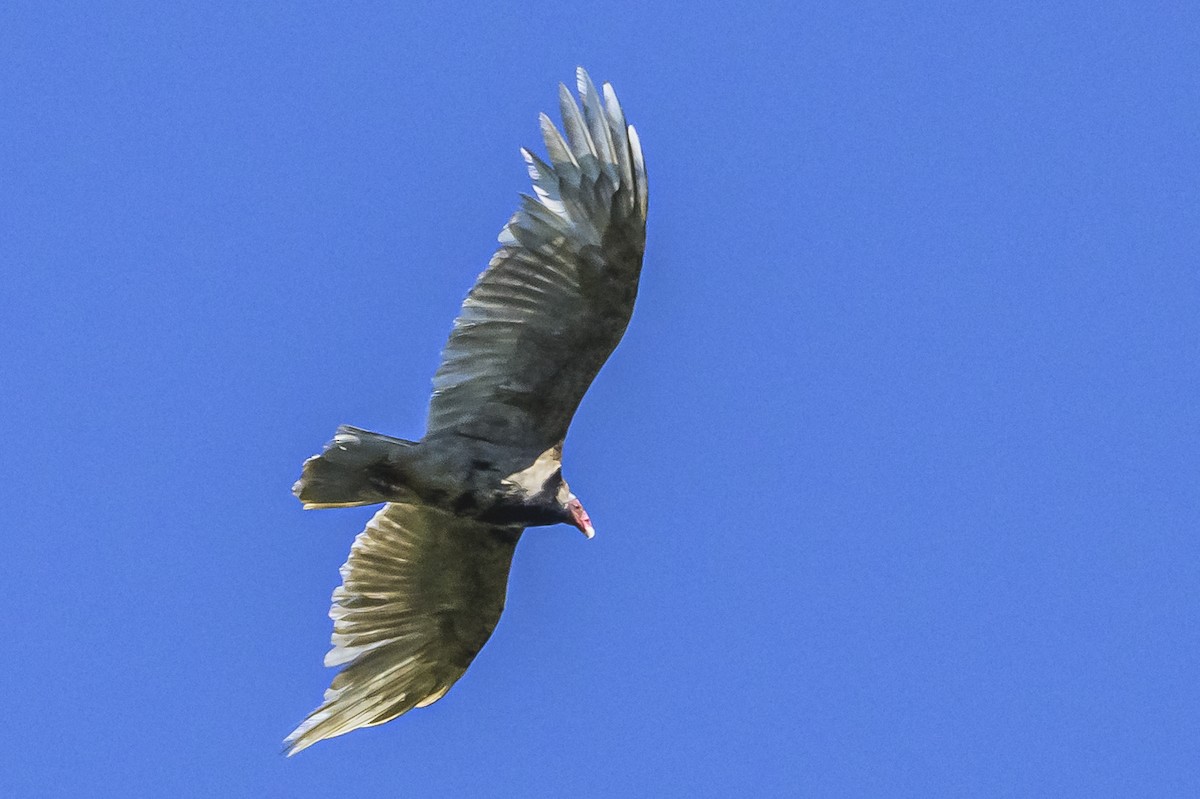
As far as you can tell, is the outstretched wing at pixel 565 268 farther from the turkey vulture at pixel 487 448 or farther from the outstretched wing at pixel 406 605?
the outstretched wing at pixel 406 605

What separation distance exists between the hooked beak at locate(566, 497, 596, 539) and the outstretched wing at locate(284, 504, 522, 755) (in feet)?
1.70

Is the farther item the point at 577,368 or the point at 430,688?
→ the point at 430,688

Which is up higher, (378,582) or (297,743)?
(378,582)

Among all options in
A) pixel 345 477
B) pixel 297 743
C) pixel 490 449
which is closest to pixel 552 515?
pixel 490 449

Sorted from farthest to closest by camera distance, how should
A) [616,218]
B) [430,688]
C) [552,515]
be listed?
[430,688] → [552,515] → [616,218]

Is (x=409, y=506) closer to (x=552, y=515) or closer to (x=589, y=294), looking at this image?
(x=552, y=515)

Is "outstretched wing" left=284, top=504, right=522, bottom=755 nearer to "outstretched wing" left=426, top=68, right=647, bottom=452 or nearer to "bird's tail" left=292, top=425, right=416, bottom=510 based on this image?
"bird's tail" left=292, top=425, right=416, bottom=510

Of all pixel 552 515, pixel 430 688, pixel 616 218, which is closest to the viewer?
pixel 616 218

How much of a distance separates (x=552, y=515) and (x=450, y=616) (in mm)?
1301

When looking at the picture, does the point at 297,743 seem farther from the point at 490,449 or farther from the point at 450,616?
the point at 490,449

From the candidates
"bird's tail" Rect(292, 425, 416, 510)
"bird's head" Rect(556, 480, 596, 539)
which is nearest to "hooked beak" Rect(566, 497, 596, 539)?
"bird's head" Rect(556, 480, 596, 539)

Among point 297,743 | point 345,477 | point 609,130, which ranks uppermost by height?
point 609,130

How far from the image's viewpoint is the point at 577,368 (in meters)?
12.5

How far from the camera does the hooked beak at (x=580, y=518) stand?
42.6ft
